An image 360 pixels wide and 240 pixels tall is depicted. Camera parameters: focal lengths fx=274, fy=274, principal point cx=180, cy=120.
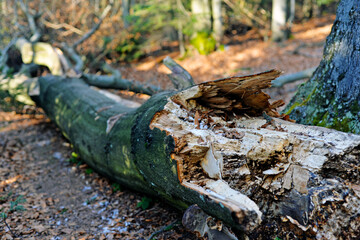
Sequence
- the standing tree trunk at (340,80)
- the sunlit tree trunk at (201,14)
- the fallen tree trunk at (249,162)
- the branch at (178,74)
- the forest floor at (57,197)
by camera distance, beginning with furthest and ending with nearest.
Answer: the sunlit tree trunk at (201,14)
the branch at (178,74)
the forest floor at (57,197)
the standing tree trunk at (340,80)
the fallen tree trunk at (249,162)

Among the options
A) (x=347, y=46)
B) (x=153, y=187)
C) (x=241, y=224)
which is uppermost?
(x=347, y=46)

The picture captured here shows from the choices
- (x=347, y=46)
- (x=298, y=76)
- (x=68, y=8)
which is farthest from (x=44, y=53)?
(x=347, y=46)

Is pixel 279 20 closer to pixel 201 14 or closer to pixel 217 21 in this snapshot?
pixel 217 21

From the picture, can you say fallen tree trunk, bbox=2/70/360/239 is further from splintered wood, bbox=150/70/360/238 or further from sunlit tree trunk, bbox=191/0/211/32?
sunlit tree trunk, bbox=191/0/211/32

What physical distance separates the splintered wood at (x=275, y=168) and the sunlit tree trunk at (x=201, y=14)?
10.7m

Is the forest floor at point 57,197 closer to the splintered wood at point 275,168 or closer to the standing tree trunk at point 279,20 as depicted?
the splintered wood at point 275,168

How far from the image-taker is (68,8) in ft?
41.4

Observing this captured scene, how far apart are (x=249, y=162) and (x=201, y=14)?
11164mm

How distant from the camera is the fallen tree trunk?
2.41 m

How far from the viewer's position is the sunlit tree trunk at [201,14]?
41.6 feet

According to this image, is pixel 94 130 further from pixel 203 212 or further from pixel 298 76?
pixel 298 76

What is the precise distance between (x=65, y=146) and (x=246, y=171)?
4912mm

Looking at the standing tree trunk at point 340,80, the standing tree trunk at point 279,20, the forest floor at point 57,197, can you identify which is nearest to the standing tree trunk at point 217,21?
the standing tree trunk at point 279,20

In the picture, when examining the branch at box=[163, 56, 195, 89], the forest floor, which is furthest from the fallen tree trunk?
the branch at box=[163, 56, 195, 89]
